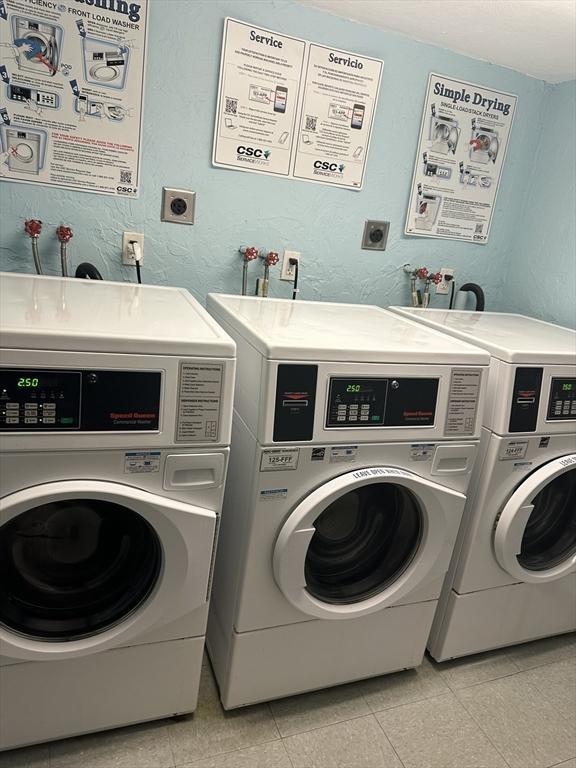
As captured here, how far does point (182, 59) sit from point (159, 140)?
0.26 meters

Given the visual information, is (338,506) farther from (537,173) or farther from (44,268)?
(537,173)

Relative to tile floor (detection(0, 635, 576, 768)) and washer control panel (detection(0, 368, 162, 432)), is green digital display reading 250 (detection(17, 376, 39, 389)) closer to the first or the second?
washer control panel (detection(0, 368, 162, 432))

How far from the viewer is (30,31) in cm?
161

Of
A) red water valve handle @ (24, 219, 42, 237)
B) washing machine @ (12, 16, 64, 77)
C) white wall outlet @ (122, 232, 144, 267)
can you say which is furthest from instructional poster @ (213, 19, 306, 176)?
red water valve handle @ (24, 219, 42, 237)

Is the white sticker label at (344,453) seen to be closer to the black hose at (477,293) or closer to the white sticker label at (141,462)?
the white sticker label at (141,462)

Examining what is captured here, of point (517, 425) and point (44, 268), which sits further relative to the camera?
point (44, 268)

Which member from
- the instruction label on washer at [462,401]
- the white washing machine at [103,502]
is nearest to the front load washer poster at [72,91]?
the white washing machine at [103,502]

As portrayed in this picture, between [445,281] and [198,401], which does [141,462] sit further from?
[445,281]

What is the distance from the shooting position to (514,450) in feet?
5.29

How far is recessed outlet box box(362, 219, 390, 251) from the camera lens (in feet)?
7.16

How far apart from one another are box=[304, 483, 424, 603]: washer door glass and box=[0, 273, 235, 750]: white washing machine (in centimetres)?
35

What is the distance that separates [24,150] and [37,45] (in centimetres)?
29

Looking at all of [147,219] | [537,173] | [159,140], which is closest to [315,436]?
[147,219]

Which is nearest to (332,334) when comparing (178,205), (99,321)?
(99,321)
